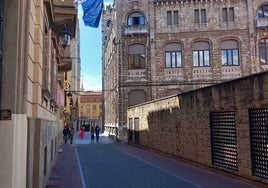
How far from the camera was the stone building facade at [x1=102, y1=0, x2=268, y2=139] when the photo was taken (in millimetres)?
37656

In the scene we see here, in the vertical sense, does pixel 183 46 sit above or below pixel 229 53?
above

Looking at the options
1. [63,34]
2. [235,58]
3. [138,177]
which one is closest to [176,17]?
[235,58]

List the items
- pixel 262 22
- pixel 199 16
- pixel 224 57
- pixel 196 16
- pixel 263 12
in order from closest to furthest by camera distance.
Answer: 1. pixel 262 22
2. pixel 224 57
3. pixel 263 12
4. pixel 199 16
5. pixel 196 16

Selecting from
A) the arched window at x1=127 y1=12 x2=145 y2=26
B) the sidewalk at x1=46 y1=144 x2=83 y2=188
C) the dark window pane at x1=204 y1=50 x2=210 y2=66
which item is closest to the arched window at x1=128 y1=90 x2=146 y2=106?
the dark window pane at x1=204 y1=50 x2=210 y2=66

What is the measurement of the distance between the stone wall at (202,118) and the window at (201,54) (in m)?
12.8

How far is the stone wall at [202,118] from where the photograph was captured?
12.1 m

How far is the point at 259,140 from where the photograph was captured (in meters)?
11.7

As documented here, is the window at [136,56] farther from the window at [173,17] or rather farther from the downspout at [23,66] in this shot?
the downspout at [23,66]

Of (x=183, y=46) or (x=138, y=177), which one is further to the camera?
(x=183, y=46)

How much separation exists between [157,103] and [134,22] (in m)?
18.0

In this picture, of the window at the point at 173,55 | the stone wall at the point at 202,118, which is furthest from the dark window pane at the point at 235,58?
the stone wall at the point at 202,118

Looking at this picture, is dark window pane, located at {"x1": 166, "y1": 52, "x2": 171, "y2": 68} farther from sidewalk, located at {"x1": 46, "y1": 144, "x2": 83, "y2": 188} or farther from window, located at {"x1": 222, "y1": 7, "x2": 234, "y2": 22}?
sidewalk, located at {"x1": 46, "y1": 144, "x2": 83, "y2": 188}

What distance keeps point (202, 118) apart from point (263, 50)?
2434 centimetres

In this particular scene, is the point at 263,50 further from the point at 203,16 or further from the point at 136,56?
the point at 136,56
